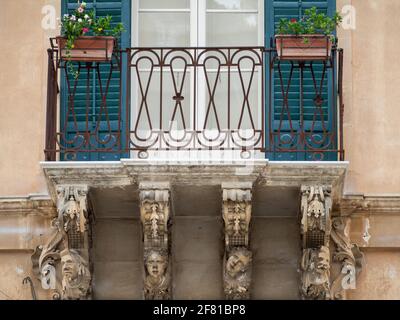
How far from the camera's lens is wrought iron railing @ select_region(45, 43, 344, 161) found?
17703 millimetres

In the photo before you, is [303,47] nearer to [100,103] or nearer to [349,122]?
[349,122]

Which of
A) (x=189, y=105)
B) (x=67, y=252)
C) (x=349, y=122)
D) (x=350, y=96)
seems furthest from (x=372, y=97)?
(x=67, y=252)

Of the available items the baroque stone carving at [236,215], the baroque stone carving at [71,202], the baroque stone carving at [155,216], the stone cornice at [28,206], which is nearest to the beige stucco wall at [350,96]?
the stone cornice at [28,206]

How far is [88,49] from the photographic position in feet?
58.1

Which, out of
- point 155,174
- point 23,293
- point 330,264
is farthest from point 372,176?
point 23,293

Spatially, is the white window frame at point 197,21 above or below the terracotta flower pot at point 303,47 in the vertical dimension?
above

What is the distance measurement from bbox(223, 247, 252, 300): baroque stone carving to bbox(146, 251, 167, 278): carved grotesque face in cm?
56

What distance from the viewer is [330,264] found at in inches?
699

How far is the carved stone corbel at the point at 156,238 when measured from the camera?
56.5ft

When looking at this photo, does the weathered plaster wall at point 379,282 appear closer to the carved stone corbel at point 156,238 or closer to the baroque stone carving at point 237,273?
the baroque stone carving at point 237,273

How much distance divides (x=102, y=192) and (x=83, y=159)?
19.1 inches

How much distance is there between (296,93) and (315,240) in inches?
57.0

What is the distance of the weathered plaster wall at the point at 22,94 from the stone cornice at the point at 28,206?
116 mm

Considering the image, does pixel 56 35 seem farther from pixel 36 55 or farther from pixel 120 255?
pixel 120 255
